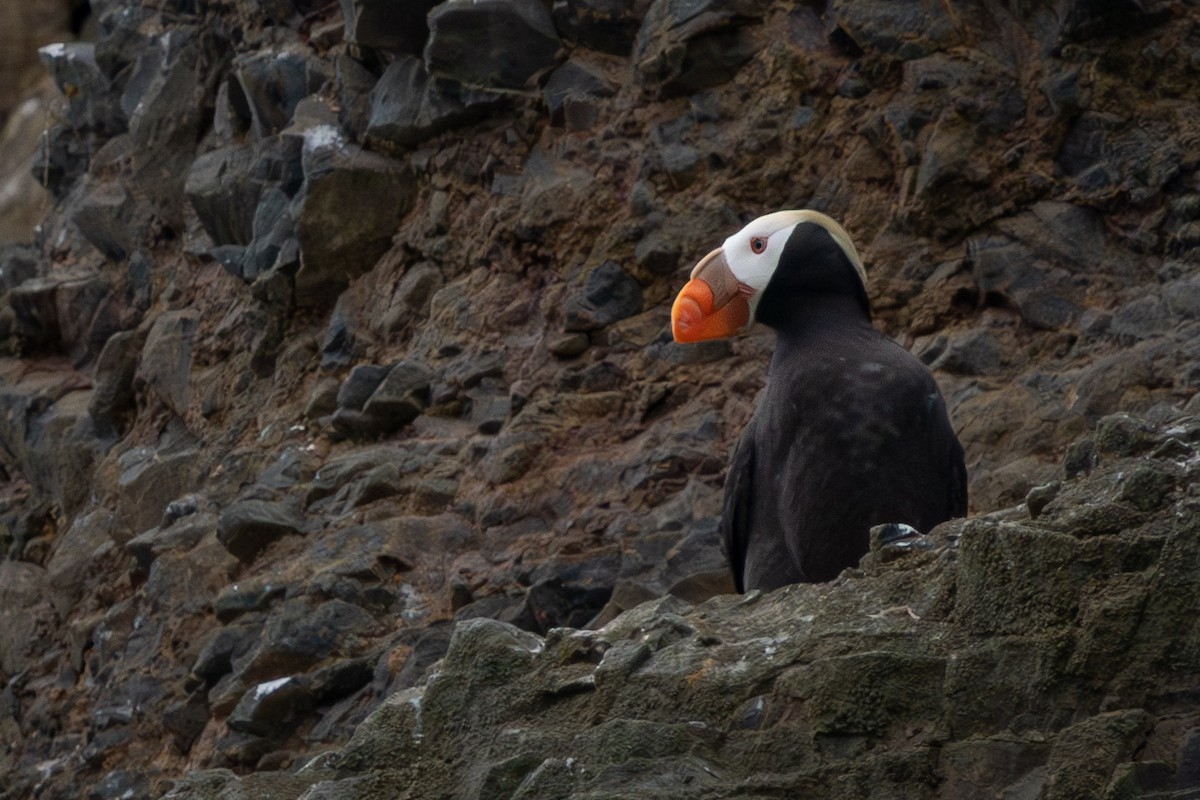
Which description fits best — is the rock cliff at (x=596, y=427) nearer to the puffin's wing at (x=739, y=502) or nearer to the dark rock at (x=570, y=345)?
the dark rock at (x=570, y=345)

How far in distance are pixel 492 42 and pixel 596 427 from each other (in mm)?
2225

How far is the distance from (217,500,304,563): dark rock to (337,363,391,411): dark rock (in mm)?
655

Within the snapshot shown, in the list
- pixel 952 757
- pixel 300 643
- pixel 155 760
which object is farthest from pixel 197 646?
pixel 952 757

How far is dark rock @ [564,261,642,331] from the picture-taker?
8570 millimetres

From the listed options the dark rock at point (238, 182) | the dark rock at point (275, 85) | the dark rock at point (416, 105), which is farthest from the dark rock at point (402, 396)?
the dark rock at point (275, 85)

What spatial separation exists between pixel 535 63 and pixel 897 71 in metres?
2.03

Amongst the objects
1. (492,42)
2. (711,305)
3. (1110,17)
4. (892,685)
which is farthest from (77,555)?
(892,685)

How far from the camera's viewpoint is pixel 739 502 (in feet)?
20.5

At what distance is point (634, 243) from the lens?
862 centimetres

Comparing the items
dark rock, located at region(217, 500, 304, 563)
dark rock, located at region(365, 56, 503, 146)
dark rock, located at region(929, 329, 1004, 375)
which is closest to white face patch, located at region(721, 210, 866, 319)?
dark rock, located at region(929, 329, 1004, 375)

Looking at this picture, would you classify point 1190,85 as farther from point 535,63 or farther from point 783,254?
point 535,63

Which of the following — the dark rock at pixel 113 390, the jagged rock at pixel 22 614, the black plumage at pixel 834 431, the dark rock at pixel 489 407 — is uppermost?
the black plumage at pixel 834 431

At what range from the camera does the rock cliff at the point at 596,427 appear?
363 cm

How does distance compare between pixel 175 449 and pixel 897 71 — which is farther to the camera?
pixel 175 449
